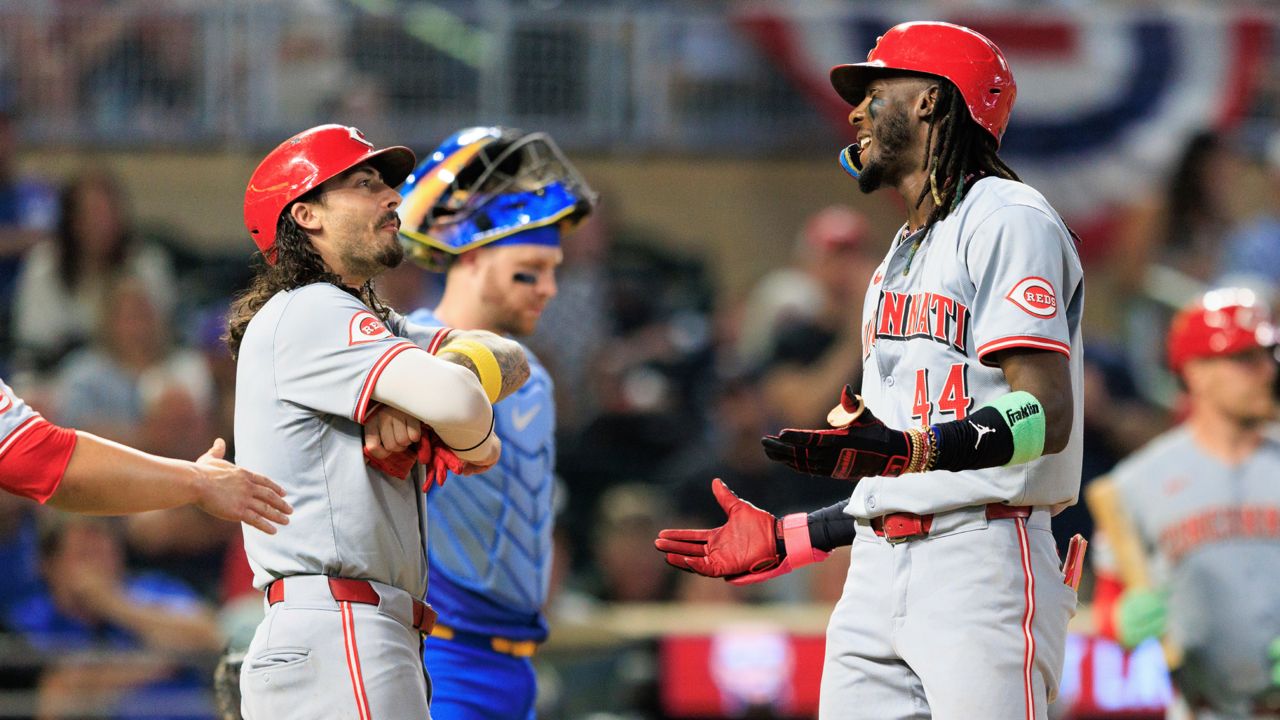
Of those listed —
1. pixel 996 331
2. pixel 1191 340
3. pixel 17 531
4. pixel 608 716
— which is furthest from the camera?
pixel 17 531

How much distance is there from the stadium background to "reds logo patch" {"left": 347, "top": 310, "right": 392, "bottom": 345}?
199 inches

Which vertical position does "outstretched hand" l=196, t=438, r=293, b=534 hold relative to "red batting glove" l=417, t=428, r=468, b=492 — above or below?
below

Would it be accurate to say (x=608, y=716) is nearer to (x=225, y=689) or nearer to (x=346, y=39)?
(x=225, y=689)

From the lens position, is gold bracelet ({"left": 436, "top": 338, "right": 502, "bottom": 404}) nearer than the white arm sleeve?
No

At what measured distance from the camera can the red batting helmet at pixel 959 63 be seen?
355 centimetres

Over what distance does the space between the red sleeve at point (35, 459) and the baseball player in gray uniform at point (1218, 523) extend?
384 cm

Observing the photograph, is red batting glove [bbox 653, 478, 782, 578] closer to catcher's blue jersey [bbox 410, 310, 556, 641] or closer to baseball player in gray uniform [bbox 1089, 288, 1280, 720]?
catcher's blue jersey [bbox 410, 310, 556, 641]

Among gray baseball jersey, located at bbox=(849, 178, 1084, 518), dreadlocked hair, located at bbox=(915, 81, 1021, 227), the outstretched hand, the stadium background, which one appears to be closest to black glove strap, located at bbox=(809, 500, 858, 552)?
gray baseball jersey, located at bbox=(849, 178, 1084, 518)

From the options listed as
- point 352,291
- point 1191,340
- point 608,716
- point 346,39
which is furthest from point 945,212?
point 346,39

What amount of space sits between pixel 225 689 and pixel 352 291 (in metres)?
1.29

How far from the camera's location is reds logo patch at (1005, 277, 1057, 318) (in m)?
3.29

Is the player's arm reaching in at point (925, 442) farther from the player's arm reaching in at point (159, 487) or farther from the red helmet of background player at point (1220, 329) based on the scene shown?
the red helmet of background player at point (1220, 329)

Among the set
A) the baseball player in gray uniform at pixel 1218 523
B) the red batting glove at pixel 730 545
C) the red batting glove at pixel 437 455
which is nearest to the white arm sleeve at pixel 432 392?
the red batting glove at pixel 437 455

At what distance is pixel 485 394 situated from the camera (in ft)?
11.8
